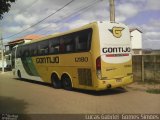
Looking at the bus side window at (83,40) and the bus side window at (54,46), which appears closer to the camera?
the bus side window at (83,40)

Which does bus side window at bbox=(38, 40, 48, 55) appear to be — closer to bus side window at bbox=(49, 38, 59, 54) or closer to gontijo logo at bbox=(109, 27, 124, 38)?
bus side window at bbox=(49, 38, 59, 54)

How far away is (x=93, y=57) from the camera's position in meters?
13.8

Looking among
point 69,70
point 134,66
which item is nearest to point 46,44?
point 69,70

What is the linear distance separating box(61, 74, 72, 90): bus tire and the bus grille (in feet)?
4.56

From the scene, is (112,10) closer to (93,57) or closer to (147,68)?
(147,68)

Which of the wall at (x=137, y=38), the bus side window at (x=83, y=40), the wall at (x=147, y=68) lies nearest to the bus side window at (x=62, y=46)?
the bus side window at (x=83, y=40)

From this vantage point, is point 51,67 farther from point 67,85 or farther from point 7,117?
point 7,117

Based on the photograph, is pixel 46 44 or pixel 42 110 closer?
pixel 42 110

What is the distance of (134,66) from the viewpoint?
18.7 meters

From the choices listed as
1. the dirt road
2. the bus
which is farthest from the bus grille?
the dirt road

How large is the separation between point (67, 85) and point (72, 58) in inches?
70.2

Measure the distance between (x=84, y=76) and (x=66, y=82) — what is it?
237 cm

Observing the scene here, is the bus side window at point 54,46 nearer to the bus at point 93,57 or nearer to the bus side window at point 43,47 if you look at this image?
the bus at point 93,57

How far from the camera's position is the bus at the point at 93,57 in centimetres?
1377
